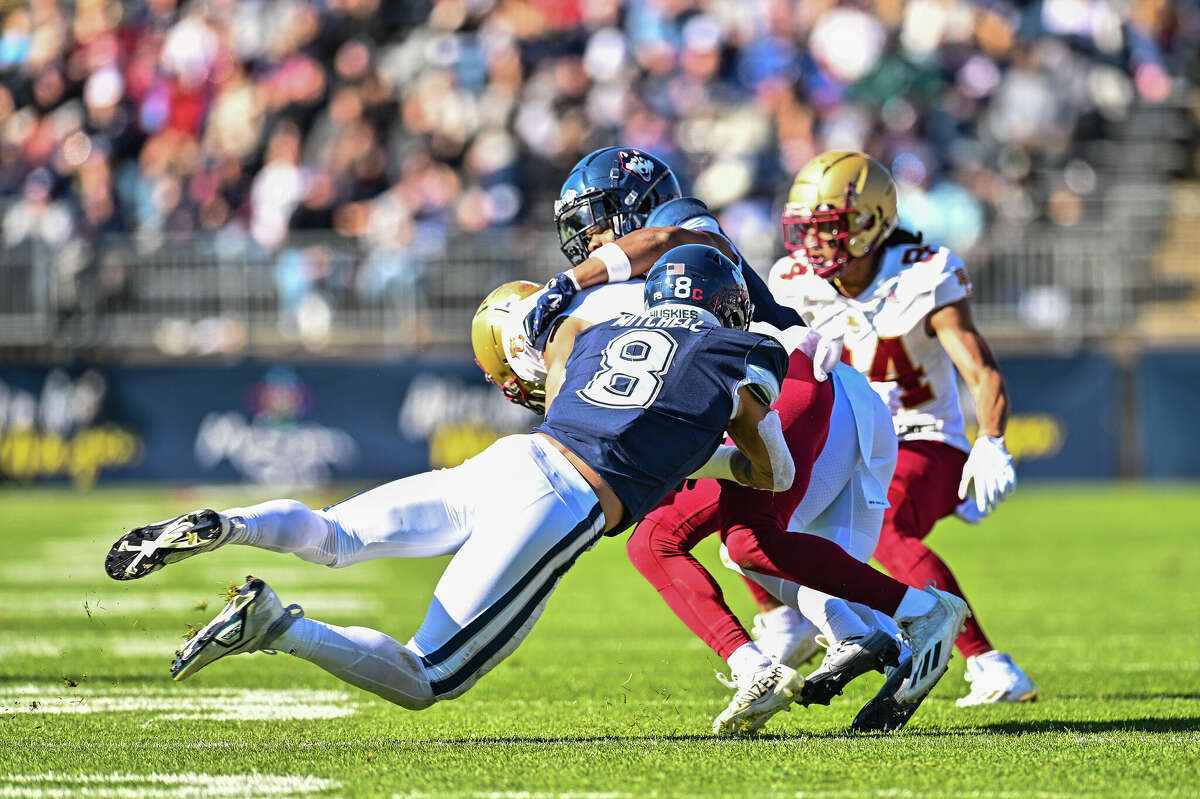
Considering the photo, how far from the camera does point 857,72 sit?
50.0ft

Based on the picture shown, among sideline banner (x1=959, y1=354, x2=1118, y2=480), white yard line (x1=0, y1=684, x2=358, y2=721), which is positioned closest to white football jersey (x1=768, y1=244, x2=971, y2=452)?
white yard line (x1=0, y1=684, x2=358, y2=721)

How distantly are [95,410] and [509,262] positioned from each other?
362cm

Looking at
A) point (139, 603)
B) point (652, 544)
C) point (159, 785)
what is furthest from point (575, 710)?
point (139, 603)

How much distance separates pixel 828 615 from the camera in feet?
15.0

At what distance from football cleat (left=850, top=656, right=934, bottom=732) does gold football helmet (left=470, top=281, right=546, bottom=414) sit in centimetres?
115

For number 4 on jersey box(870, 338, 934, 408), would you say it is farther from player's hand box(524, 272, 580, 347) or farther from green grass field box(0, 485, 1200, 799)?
player's hand box(524, 272, 580, 347)

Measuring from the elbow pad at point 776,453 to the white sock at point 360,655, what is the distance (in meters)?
0.98

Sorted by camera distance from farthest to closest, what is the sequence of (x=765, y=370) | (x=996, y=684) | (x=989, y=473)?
(x=996, y=684) < (x=989, y=473) < (x=765, y=370)

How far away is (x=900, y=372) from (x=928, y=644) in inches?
48.4

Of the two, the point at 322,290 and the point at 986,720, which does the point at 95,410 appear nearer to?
the point at 322,290

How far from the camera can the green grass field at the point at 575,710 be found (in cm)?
347

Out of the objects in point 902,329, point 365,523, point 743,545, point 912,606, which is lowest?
point 912,606

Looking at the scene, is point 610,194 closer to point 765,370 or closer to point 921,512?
point 765,370

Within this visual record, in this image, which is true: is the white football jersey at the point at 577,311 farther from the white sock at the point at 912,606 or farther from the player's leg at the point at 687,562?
the white sock at the point at 912,606
